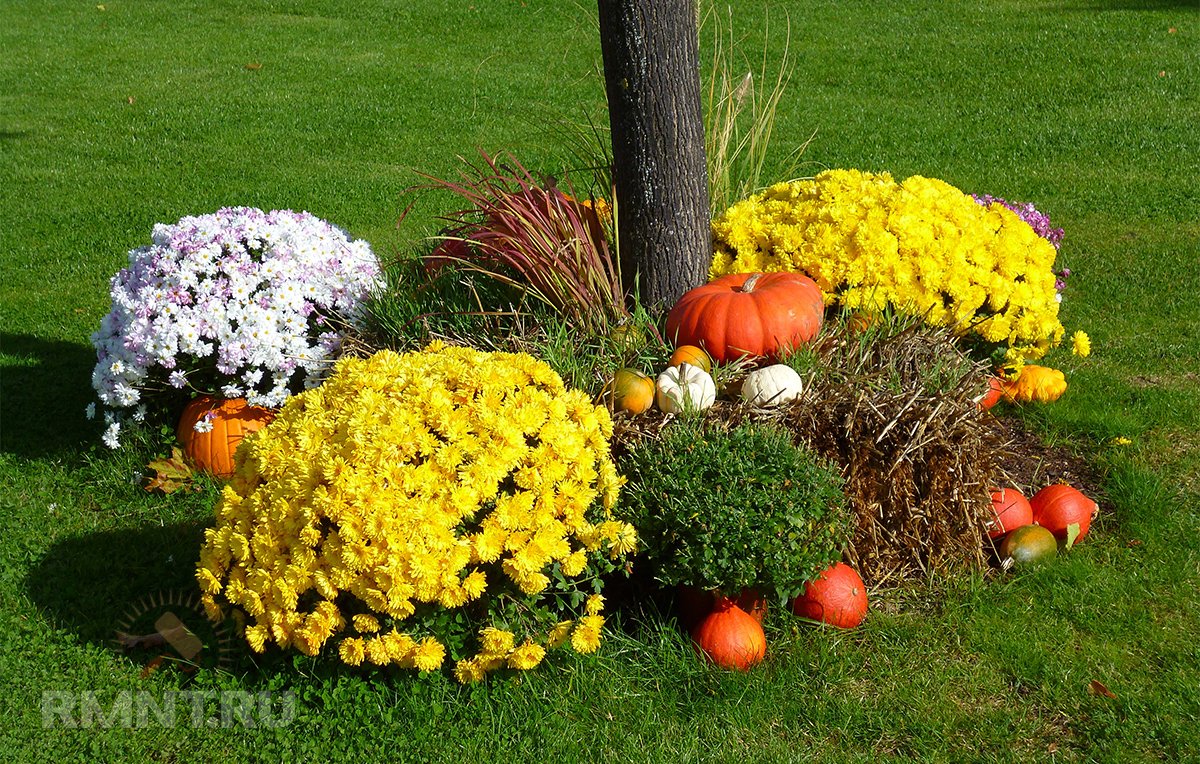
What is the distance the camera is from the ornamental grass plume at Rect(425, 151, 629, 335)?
13.4 ft

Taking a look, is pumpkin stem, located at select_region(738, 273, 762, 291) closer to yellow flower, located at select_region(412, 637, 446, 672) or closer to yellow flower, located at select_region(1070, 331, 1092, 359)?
yellow flower, located at select_region(1070, 331, 1092, 359)

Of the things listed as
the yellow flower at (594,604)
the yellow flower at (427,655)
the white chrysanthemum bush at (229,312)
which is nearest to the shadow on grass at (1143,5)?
the white chrysanthemum bush at (229,312)

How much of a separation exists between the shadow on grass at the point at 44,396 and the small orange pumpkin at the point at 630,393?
2.50m

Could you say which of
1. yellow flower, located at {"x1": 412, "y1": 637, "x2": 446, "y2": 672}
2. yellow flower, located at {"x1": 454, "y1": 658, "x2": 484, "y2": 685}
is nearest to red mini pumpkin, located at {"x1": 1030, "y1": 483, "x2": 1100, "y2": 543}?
yellow flower, located at {"x1": 454, "y1": 658, "x2": 484, "y2": 685}

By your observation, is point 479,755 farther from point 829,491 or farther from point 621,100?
point 621,100

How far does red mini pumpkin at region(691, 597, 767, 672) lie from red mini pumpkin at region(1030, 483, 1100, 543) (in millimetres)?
1224

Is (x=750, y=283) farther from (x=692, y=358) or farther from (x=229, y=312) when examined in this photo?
(x=229, y=312)

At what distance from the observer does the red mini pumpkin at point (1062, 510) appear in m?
3.78

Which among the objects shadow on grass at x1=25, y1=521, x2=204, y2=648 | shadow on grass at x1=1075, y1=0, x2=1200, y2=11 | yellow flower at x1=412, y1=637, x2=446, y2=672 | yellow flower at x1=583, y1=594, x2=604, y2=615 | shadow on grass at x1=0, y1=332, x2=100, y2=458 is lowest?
shadow on grass at x1=0, y1=332, x2=100, y2=458

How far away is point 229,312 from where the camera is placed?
4176 mm

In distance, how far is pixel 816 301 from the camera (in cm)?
400

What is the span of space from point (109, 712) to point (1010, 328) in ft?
11.5

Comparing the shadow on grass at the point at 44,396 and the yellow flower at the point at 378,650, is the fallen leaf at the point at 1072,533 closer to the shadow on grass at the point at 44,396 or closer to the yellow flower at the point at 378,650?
the yellow flower at the point at 378,650

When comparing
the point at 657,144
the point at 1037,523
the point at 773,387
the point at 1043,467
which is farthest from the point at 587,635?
the point at 1043,467
